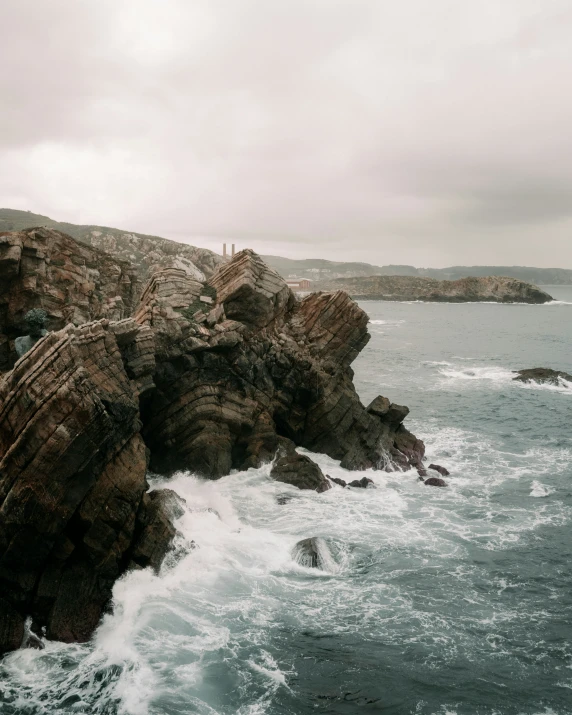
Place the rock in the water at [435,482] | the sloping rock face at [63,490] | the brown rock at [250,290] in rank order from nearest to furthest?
the sloping rock face at [63,490]
the rock in the water at [435,482]
the brown rock at [250,290]

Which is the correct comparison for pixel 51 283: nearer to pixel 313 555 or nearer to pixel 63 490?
pixel 63 490

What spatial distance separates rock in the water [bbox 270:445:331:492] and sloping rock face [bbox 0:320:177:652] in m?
11.5

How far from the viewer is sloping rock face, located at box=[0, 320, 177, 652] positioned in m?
18.1

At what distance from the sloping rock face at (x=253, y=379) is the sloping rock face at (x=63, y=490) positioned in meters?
8.81

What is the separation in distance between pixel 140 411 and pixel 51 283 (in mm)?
9368

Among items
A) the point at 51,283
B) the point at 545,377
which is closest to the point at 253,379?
the point at 51,283

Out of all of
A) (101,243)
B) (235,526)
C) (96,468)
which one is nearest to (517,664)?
(235,526)

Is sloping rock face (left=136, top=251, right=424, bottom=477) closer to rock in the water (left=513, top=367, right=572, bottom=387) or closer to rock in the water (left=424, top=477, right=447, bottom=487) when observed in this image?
rock in the water (left=424, top=477, right=447, bottom=487)

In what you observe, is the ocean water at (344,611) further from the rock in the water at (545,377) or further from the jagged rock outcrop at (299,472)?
the rock in the water at (545,377)

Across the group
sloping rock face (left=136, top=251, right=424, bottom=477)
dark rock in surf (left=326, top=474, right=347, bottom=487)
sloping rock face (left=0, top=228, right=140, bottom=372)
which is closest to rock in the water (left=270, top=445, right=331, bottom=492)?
dark rock in surf (left=326, top=474, right=347, bottom=487)

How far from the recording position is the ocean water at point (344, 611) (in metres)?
16.5

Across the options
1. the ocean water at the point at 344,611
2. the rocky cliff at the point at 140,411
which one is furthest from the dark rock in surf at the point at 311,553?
the rocky cliff at the point at 140,411

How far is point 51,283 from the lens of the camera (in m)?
32.3

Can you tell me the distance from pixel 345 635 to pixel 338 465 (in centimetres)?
1675
